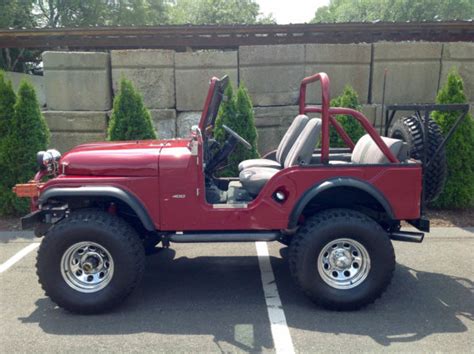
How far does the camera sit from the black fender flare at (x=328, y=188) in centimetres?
371

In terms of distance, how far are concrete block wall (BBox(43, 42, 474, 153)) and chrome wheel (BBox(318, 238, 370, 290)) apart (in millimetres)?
4605

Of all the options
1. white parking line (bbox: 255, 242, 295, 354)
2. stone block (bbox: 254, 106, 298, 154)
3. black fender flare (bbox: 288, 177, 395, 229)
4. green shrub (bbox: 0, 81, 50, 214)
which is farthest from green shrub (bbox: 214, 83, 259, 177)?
black fender flare (bbox: 288, 177, 395, 229)

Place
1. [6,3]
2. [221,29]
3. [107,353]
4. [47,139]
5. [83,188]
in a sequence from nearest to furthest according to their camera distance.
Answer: [107,353]
[83,188]
[47,139]
[221,29]
[6,3]

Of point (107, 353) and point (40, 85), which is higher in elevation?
point (40, 85)

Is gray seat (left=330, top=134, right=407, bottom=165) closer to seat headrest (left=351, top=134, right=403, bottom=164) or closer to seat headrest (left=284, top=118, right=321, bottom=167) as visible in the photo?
seat headrest (left=351, top=134, right=403, bottom=164)

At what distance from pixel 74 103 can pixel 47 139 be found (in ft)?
5.67

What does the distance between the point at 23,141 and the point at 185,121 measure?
9.39 feet

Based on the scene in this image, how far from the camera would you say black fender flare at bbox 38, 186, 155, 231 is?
368cm

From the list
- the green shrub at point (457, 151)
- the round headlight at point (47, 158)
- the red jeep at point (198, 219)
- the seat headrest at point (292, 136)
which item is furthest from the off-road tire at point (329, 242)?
the green shrub at point (457, 151)

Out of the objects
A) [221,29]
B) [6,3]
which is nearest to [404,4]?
[6,3]

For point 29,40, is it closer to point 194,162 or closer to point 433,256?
point 194,162

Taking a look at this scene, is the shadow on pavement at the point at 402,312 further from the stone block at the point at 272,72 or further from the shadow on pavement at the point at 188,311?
the stone block at the point at 272,72

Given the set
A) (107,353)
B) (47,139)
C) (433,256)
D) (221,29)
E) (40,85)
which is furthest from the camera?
(40,85)

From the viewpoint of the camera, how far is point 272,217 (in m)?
3.79
